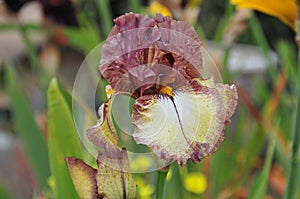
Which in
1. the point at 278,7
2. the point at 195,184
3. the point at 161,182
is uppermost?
the point at 278,7

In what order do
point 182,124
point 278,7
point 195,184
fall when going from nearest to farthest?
point 182,124, point 278,7, point 195,184

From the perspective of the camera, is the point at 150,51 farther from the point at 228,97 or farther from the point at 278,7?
the point at 278,7

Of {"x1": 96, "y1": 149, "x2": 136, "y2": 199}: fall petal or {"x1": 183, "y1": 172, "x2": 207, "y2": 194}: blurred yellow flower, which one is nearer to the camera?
{"x1": 96, "y1": 149, "x2": 136, "y2": 199}: fall petal

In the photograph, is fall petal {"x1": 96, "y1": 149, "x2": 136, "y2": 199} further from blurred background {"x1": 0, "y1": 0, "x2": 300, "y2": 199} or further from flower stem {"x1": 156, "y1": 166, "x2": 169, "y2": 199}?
blurred background {"x1": 0, "y1": 0, "x2": 300, "y2": 199}

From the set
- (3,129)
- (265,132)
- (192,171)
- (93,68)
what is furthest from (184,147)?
(3,129)

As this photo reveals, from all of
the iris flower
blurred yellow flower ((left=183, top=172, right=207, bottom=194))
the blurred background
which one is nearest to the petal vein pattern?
the iris flower

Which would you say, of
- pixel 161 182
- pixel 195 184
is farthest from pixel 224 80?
pixel 161 182

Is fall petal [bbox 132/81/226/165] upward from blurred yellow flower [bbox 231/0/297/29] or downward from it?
downward

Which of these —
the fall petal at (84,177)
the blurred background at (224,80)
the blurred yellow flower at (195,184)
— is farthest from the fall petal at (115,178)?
the blurred yellow flower at (195,184)

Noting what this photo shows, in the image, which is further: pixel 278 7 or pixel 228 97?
pixel 278 7

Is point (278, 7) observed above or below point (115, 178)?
above
